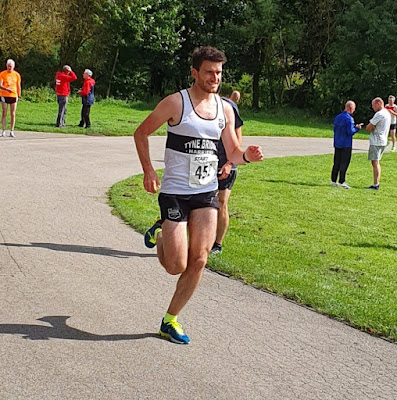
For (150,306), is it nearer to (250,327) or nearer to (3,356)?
(250,327)

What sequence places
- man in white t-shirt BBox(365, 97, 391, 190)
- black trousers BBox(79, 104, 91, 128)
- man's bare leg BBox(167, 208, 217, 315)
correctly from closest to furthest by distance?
man's bare leg BBox(167, 208, 217, 315) < man in white t-shirt BBox(365, 97, 391, 190) < black trousers BBox(79, 104, 91, 128)

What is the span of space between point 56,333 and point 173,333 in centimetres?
84

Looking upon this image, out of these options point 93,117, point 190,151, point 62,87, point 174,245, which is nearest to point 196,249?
point 174,245

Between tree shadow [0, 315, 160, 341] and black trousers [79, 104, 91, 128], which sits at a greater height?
black trousers [79, 104, 91, 128]

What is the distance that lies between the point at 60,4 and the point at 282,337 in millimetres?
33967

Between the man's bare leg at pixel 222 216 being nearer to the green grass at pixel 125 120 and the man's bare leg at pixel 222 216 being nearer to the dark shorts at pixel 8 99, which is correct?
the dark shorts at pixel 8 99

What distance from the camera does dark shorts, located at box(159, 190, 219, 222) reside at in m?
5.22

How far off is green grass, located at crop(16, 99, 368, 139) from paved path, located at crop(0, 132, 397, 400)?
50.1 ft

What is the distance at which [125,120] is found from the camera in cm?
2875

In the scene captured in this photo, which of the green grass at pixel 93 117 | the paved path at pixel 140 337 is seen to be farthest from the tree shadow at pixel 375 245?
the green grass at pixel 93 117

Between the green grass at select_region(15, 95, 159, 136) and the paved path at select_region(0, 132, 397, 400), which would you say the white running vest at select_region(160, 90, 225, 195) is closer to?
the paved path at select_region(0, 132, 397, 400)

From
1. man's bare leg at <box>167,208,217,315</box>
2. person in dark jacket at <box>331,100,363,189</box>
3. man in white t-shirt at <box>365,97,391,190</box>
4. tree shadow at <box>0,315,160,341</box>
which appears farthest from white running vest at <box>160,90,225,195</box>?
man in white t-shirt at <box>365,97,391,190</box>

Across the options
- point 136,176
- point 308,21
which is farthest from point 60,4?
point 136,176

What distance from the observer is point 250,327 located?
5.71 metres
